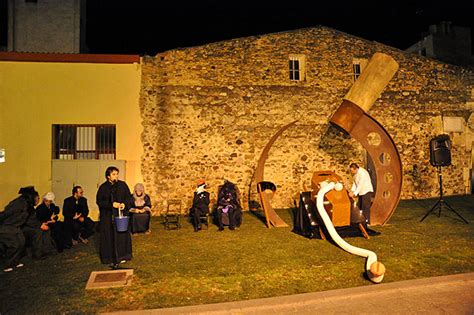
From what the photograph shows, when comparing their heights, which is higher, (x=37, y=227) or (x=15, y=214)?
(x=15, y=214)

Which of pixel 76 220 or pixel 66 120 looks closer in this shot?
pixel 76 220

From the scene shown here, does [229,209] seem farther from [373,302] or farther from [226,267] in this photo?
[373,302]

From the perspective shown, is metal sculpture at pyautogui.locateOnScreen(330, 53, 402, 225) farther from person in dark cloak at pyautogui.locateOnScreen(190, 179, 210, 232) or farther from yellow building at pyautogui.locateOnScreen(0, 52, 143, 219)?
yellow building at pyautogui.locateOnScreen(0, 52, 143, 219)

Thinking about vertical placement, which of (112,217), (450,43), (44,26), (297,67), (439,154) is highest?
(450,43)

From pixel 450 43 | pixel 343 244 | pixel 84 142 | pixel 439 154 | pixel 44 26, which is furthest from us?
pixel 450 43

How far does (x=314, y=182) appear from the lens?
7539mm

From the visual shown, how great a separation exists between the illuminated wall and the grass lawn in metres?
4.08

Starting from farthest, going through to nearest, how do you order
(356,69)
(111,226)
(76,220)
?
(356,69)
(76,220)
(111,226)

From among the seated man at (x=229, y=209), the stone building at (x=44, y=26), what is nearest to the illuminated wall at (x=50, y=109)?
the seated man at (x=229, y=209)

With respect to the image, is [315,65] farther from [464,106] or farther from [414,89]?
[464,106]

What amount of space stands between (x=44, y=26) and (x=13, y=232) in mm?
11857

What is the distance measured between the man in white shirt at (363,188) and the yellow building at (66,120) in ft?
22.3

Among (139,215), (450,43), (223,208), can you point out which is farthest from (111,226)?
(450,43)

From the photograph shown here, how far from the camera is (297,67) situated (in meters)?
12.0
